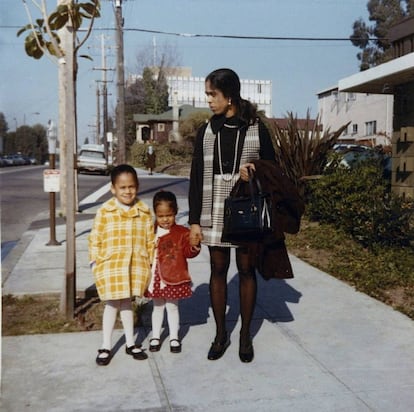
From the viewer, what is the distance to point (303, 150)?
10.6m

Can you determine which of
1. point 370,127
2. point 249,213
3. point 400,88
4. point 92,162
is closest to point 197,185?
point 249,213

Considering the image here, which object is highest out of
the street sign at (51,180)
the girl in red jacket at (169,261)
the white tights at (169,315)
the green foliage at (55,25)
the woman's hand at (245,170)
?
the green foliage at (55,25)

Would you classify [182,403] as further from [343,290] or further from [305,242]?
[305,242]

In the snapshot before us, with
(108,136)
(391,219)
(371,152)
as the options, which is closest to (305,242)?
(391,219)

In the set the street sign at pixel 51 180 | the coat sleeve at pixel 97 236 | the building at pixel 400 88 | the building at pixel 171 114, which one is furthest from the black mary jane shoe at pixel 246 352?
the building at pixel 171 114

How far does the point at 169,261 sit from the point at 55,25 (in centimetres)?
222

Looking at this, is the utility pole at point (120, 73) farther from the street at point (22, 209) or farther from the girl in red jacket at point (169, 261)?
the girl in red jacket at point (169, 261)

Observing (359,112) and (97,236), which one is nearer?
(97,236)

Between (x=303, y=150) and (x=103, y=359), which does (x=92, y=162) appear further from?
(x=103, y=359)

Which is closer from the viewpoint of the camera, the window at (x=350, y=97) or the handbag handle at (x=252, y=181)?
the handbag handle at (x=252, y=181)

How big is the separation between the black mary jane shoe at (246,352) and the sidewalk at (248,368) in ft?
0.16

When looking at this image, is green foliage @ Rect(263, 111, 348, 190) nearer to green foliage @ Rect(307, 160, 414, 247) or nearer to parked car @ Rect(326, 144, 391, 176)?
parked car @ Rect(326, 144, 391, 176)

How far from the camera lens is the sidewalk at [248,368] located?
338 cm

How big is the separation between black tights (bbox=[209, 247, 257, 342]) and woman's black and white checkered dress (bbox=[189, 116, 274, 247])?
0.10 metres
